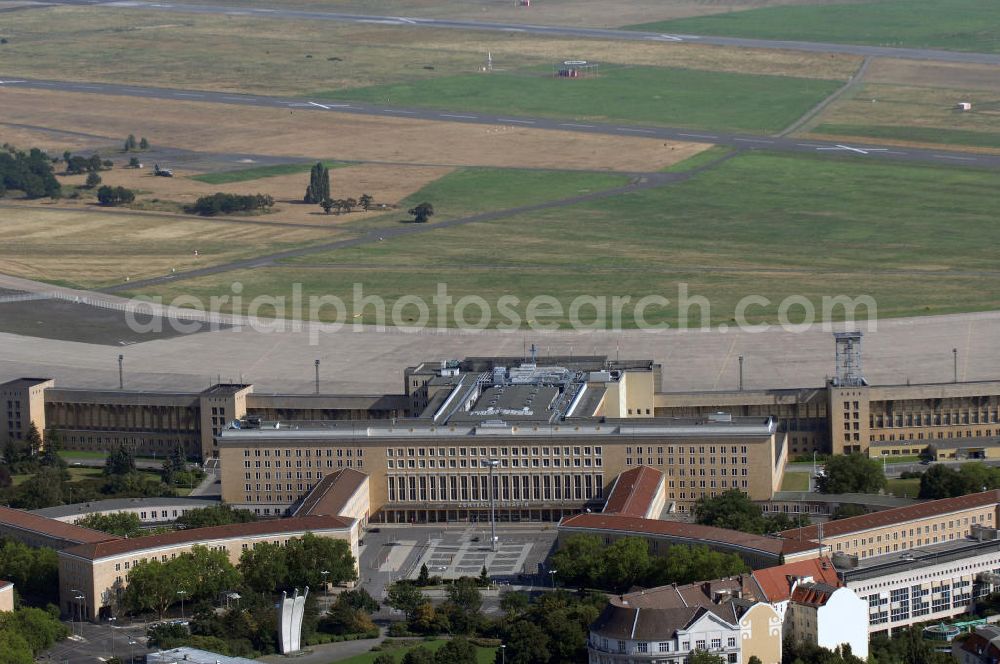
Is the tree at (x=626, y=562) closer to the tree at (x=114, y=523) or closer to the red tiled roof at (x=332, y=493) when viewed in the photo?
the red tiled roof at (x=332, y=493)

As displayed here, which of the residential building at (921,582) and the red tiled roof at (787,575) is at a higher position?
the red tiled roof at (787,575)

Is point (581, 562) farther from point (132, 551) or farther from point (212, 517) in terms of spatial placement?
point (212, 517)

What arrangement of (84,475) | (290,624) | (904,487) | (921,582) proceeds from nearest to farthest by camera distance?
(290,624), (921,582), (904,487), (84,475)

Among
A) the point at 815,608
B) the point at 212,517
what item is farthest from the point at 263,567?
the point at 815,608

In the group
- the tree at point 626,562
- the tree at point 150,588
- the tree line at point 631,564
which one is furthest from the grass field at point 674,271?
the tree at point 150,588

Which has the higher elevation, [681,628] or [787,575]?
[787,575]

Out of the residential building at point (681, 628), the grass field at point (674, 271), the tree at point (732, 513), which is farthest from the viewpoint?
the grass field at point (674, 271)

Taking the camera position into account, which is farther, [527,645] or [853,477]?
[853,477]
